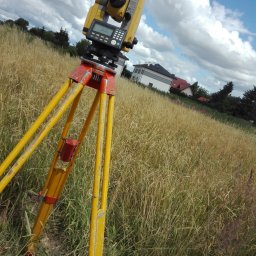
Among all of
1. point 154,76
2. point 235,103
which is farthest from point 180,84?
point 235,103

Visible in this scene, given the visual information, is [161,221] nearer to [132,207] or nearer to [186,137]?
[132,207]

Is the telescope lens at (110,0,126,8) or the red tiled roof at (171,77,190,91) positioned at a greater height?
the red tiled roof at (171,77,190,91)

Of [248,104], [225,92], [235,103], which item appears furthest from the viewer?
[225,92]

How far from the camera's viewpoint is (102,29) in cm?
138

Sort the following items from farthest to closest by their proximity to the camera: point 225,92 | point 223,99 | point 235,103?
point 225,92 < point 223,99 < point 235,103

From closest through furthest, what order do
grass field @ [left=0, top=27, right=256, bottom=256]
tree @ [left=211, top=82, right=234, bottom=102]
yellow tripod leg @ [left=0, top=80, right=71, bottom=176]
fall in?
yellow tripod leg @ [left=0, top=80, right=71, bottom=176], grass field @ [left=0, top=27, right=256, bottom=256], tree @ [left=211, top=82, right=234, bottom=102]

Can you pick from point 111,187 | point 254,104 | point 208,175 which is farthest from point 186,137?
point 254,104

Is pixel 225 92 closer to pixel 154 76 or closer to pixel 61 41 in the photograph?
pixel 154 76

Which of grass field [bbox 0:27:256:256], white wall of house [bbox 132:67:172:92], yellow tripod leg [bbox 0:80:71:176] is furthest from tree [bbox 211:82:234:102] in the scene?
yellow tripod leg [bbox 0:80:71:176]

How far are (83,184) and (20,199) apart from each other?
0.48 m

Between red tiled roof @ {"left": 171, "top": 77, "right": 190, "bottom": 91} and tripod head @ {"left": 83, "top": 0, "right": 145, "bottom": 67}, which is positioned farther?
red tiled roof @ {"left": 171, "top": 77, "right": 190, "bottom": 91}

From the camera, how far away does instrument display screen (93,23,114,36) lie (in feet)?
4.51

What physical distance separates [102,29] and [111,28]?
45 mm

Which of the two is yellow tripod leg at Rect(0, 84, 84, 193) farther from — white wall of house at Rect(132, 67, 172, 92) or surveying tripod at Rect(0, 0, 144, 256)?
white wall of house at Rect(132, 67, 172, 92)
